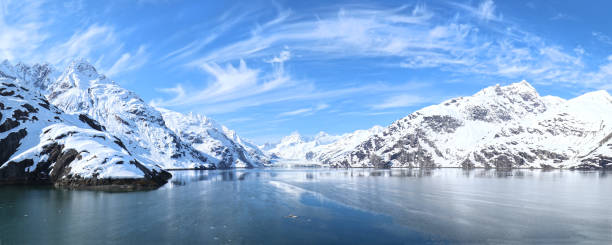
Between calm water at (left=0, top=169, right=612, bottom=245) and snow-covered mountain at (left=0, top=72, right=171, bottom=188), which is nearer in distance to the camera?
calm water at (left=0, top=169, right=612, bottom=245)

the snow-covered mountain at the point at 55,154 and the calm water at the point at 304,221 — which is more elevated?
the snow-covered mountain at the point at 55,154

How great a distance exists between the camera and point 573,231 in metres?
42.3

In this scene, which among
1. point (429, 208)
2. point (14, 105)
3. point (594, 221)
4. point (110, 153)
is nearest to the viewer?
point (594, 221)

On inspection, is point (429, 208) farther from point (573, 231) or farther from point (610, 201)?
point (610, 201)

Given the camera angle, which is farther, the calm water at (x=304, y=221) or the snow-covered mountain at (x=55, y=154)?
the snow-covered mountain at (x=55, y=154)

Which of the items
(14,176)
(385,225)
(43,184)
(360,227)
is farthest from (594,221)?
(14,176)

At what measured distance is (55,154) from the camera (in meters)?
122

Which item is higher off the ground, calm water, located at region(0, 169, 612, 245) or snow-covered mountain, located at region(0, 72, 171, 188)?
snow-covered mountain, located at region(0, 72, 171, 188)

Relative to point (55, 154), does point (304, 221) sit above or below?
below

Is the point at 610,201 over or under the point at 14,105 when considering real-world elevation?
under

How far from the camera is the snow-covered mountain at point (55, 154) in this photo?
10488 centimetres

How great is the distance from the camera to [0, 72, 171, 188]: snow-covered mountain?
344ft

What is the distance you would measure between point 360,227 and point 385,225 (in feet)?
11.6

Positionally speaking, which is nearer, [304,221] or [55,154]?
[304,221]
